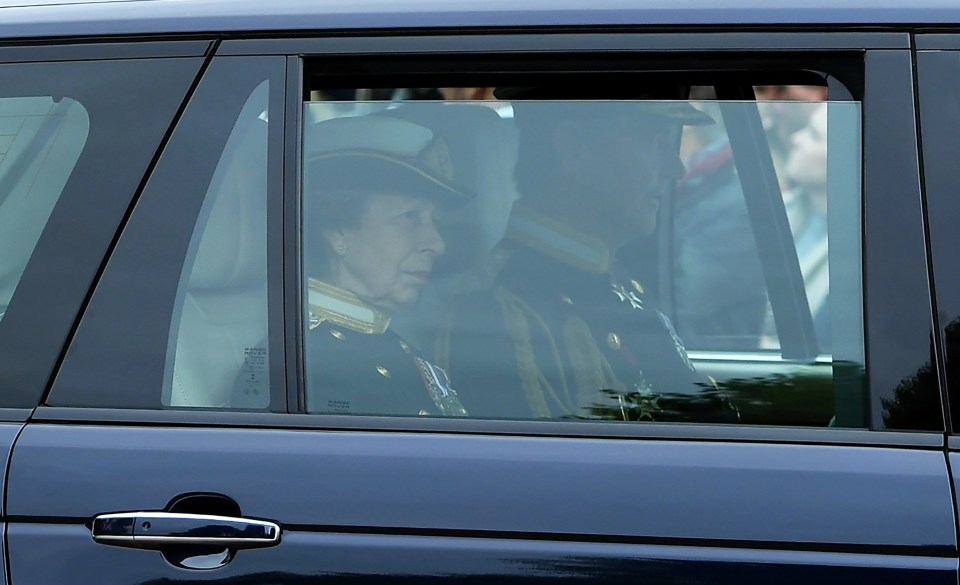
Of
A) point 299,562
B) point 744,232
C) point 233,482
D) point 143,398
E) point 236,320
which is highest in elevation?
point 744,232

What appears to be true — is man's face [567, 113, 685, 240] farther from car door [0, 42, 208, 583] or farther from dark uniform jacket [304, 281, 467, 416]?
car door [0, 42, 208, 583]

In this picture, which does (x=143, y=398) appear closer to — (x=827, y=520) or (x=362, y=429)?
(x=362, y=429)

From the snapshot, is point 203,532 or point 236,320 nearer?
point 203,532

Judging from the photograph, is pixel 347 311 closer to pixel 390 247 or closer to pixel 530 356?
pixel 390 247

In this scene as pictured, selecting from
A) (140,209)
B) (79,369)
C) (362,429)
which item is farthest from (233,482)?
(140,209)

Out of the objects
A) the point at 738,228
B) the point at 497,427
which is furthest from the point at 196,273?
the point at 738,228

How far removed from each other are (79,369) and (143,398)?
99 millimetres

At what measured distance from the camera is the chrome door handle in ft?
4.82

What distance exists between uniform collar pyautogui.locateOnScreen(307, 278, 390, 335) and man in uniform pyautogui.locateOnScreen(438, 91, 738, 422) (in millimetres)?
105

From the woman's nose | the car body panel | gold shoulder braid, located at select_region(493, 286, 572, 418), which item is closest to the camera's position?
the car body panel

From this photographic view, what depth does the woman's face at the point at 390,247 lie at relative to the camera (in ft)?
5.46

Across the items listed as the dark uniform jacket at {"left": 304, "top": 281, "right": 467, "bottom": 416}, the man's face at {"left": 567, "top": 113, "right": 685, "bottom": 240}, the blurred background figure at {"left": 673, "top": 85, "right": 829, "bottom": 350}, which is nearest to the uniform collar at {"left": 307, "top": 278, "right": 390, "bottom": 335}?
the dark uniform jacket at {"left": 304, "top": 281, "right": 467, "bottom": 416}

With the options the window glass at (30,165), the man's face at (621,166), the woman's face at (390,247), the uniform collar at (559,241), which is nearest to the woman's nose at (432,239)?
the woman's face at (390,247)

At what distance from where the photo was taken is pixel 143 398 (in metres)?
1.58
